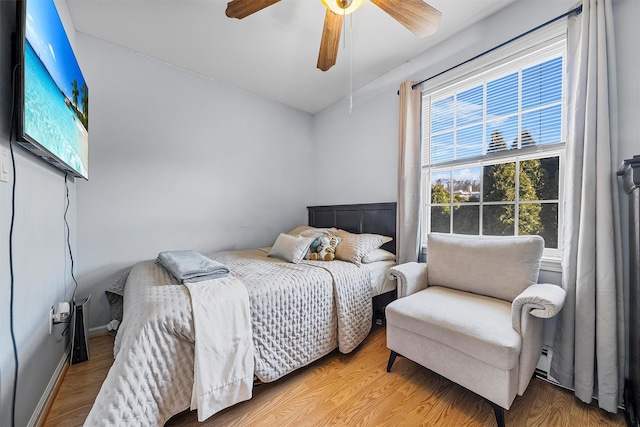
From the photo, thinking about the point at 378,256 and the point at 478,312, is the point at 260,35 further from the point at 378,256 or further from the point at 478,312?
the point at 478,312

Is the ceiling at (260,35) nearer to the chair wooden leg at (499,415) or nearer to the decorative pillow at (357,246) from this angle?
the decorative pillow at (357,246)

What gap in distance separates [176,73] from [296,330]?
9.16ft

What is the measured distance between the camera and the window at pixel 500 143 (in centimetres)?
172

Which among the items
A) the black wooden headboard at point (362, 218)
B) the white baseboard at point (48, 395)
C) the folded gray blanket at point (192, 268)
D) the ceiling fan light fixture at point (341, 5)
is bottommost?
the white baseboard at point (48, 395)

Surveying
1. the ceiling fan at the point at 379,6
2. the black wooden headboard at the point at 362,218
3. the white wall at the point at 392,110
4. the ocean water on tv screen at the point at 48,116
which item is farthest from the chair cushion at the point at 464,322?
the ocean water on tv screen at the point at 48,116

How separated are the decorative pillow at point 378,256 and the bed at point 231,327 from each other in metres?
0.04

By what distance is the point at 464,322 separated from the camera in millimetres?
1352

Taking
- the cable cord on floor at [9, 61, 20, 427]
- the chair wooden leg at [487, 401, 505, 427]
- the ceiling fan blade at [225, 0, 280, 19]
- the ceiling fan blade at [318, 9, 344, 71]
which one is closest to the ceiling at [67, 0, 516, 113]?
the ceiling fan blade at [318, 9, 344, 71]

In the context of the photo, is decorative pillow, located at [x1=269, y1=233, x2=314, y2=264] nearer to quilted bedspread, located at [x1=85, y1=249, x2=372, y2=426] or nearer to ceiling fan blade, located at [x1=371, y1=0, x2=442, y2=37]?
quilted bedspread, located at [x1=85, y1=249, x2=372, y2=426]

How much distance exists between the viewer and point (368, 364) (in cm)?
181

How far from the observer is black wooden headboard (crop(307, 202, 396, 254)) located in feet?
8.55

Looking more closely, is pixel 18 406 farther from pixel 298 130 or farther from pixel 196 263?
pixel 298 130

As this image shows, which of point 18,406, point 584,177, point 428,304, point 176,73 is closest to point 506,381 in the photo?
point 428,304

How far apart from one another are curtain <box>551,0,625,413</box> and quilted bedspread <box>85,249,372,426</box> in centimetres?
125
